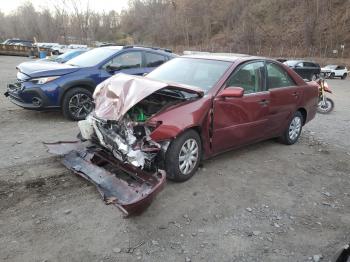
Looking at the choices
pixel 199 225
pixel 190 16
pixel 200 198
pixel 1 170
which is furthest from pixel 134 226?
pixel 190 16

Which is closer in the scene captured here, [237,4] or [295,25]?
[295,25]

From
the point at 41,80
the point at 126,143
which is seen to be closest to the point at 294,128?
the point at 126,143

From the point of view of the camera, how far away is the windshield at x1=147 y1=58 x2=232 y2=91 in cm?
518

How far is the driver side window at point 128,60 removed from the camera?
26.5 feet

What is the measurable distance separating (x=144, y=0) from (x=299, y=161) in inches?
3201

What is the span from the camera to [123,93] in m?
4.46

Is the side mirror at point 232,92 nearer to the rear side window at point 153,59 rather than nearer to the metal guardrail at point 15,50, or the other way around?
the rear side window at point 153,59

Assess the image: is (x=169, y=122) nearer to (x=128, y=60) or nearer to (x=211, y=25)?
(x=128, y=60)

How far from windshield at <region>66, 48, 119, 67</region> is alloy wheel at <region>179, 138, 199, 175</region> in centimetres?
414

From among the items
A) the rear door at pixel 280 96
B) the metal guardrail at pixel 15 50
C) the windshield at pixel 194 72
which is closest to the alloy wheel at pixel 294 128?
the rear door at pixel 280 96

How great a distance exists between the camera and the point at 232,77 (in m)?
5.19

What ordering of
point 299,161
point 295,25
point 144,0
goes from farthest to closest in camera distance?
point 144,0
point 295,25
point 299,161

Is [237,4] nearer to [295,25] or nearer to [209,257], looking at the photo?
[295,25]

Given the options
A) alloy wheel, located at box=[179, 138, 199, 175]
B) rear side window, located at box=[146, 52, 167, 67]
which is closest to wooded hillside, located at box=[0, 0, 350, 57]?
rear side window, located at box=[146, 52, 167, 67]
